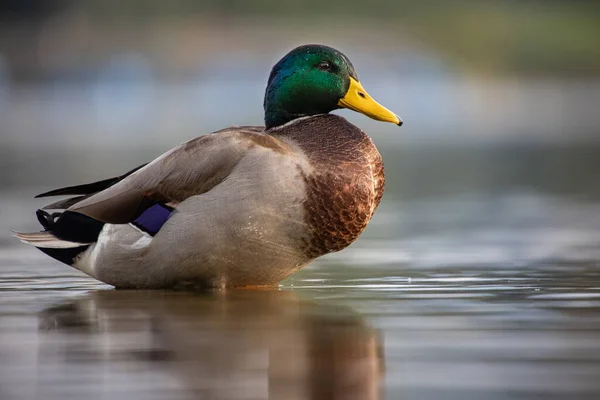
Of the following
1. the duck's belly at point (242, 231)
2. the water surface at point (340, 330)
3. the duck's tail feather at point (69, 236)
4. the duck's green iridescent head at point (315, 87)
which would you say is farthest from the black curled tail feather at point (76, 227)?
the duck's green iridescent head at point (315, 87)

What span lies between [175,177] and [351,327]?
143 centimetres

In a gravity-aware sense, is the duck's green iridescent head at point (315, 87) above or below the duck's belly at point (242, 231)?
above

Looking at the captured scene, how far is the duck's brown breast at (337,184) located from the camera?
6496 millimetres

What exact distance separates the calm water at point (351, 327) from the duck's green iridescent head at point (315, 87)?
29.4 inches

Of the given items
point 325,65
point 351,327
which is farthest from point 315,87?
point 351,327

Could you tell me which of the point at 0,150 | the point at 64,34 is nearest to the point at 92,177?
the point at 0,150

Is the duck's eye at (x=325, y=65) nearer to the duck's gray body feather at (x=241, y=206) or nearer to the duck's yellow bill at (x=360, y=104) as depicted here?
the duck's yellow bill at (x=360, y=104)

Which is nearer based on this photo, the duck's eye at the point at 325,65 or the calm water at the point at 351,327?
the calm water at the point at 351,327

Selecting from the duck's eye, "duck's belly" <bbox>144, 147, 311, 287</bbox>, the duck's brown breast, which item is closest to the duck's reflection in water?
"duck's belly" <bbox>144, 147, 311, 287</bbox>

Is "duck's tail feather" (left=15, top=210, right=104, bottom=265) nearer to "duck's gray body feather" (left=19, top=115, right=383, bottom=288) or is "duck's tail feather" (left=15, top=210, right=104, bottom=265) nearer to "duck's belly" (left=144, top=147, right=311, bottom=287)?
"duck's gray body feather" (left=19, top=115, right=383, bottom=288)

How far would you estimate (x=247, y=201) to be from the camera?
6.50 meters

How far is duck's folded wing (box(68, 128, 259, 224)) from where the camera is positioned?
6656mm

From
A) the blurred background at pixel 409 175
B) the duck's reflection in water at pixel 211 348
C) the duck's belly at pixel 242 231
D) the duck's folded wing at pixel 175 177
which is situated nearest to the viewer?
the duck's reflection in water at pixel 211 348

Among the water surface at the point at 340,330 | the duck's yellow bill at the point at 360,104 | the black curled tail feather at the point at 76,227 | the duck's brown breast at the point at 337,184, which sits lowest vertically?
the water surface at the point at 340,330
